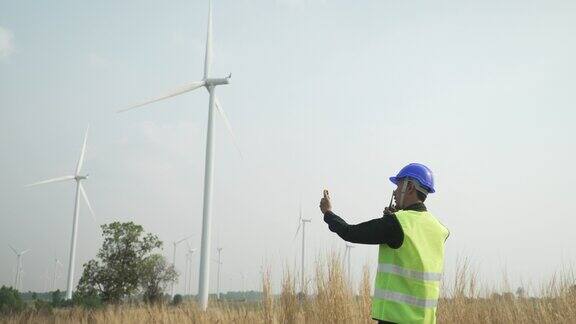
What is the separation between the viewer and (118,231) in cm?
4525

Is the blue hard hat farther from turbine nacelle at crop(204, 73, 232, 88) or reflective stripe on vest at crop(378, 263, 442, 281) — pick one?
turbine nacelle at crop(204, 73, 232, 88)

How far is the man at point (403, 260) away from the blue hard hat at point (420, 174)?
42 cm

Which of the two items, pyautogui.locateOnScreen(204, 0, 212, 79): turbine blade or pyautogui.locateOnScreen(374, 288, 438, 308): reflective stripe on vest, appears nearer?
pyautogui.locateOnScreen(374, 288, 438, 308): reflective stripe on vest

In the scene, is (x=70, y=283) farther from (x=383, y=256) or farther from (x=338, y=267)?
(x=383, y=256)

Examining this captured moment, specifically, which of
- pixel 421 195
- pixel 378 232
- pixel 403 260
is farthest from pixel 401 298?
pixel 421 195

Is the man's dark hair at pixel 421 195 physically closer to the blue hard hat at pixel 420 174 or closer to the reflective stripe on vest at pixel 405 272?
the blue hard hat at pixel 420 174

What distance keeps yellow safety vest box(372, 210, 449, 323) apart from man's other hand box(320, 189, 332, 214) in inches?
25.2

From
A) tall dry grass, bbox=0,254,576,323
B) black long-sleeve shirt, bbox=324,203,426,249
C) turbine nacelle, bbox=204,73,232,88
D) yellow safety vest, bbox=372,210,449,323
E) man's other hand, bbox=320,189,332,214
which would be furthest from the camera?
turbine nacelle, bbox=204,73,232,88

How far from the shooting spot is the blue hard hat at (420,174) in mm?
4824

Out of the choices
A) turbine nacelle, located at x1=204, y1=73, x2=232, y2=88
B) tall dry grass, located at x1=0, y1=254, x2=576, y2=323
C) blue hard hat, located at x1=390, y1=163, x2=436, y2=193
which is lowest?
tall dry grass, located at x1=0, y1=254, x2=576, y2=323

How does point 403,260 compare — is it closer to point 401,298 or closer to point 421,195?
point 401,298

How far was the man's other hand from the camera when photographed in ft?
15.7

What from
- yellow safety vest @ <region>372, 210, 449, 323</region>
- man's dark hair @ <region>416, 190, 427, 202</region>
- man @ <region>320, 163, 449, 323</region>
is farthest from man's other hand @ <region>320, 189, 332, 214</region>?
man's dark hair @ <region>416, 190, 427, 202</region>

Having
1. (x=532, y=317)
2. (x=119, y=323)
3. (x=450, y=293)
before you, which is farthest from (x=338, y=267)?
(x=119, y=323)
